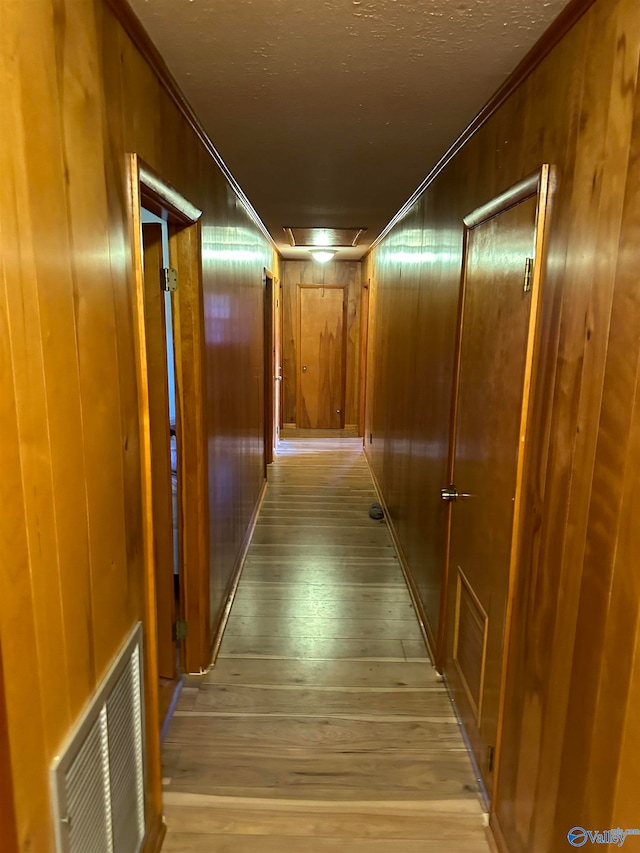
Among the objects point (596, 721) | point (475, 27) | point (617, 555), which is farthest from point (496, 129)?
point (596, 721)

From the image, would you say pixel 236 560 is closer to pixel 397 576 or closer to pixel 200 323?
pixel 397 576

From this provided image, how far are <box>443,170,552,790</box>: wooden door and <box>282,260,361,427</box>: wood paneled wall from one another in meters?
5.54

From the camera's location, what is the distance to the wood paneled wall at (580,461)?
107cm

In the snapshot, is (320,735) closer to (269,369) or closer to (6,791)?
(6,791)

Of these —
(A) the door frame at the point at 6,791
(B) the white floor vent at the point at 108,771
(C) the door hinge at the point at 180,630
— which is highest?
(A) the door frame at the point at 6,791

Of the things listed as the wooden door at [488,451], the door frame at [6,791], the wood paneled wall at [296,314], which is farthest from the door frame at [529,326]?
the wood paneled wall at [296,314]

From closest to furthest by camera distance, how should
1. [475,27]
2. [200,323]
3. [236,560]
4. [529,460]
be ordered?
[475,27], [529,460], [200,323], [236,560]

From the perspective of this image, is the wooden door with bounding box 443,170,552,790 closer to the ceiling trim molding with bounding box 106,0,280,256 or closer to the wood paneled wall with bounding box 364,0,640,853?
the wood paneled wall with bounding box 364,0,640,853

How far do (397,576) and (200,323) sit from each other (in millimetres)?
2148

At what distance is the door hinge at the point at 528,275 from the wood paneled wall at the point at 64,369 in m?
1.10

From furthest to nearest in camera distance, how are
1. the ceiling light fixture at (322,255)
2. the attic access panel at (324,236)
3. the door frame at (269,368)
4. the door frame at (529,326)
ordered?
the ceiling light fixture at (322,255) → the door frame at (269,368) → the attic access panel at (324,236) → the door frame at (529,326)

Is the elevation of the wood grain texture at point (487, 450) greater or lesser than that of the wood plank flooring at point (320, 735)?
greater

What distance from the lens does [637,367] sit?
1.04 meters

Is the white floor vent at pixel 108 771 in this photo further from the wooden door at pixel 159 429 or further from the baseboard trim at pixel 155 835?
the wooden door at pixel 159 429
